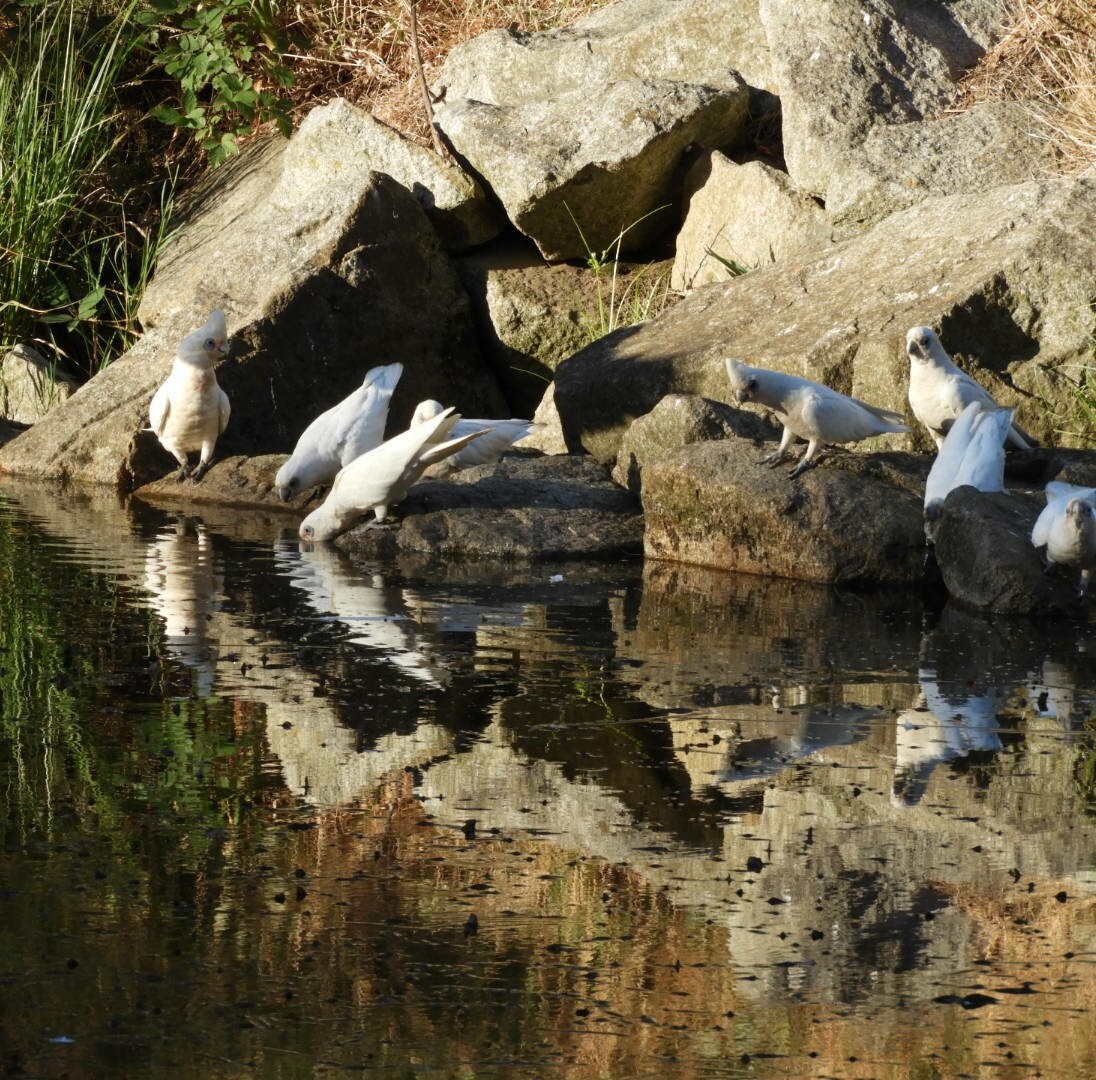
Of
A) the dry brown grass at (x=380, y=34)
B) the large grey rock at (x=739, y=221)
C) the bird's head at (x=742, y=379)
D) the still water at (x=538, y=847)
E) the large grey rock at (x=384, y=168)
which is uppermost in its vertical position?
the dry brown grass at (x=380, y=34)

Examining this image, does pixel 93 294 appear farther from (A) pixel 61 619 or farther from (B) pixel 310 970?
(B) pixel 310 970

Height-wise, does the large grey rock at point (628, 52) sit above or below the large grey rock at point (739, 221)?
above

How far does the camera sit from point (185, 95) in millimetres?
14469

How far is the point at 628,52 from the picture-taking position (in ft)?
42.5

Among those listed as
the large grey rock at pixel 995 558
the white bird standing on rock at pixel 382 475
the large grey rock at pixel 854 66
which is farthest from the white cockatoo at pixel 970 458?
the large grey rock at pixel 854 66

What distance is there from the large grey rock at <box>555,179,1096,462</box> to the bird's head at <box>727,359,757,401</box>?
154 cm

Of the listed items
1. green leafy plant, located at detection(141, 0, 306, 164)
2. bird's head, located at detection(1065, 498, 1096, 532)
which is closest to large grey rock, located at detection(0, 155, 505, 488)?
green leafy plant, located at detection(141, 0, 306, 164)

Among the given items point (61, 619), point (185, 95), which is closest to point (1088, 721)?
point (61, 619)

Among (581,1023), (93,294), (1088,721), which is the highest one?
(93,294)

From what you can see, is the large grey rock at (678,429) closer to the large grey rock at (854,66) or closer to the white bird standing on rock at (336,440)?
the white bird standing on rock at (336,440)

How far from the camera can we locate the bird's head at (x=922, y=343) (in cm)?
841

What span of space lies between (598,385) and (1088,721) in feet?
17.5

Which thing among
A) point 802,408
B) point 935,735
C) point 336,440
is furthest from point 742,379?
point 935,735

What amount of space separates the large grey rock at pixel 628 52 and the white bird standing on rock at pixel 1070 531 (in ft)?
21.0
